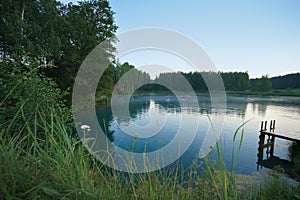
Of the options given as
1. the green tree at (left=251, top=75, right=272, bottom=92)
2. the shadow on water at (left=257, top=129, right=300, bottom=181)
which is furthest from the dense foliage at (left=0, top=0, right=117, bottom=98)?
the green tree at (left=251, top=75, right=272, bottom=92)

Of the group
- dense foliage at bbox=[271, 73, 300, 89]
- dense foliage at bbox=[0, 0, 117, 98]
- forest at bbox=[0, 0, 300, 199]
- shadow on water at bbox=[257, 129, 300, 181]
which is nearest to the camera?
forest at bbox=[0, 0, 300, 199]

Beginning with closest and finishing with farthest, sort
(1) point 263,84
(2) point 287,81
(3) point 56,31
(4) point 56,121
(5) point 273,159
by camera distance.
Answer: (4) point 56,121 < (5) point 273,159 < (3) point 56,31 < (1) point 263,84 < (2) point 287,81

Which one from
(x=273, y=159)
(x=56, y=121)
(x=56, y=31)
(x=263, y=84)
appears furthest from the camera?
(x=263, y=84)

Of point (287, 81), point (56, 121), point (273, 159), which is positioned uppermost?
point (287, 81)

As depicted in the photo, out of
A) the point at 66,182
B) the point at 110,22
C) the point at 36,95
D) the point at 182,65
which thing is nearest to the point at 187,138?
the point at 182,65

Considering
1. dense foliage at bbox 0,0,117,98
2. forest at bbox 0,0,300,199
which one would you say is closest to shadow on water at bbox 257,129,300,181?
forest at bbox 0,0,300,199

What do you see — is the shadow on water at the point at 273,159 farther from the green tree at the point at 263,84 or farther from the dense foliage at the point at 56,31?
the green tree at the point at 263,84

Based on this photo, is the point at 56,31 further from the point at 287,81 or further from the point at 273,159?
the point at 287,81

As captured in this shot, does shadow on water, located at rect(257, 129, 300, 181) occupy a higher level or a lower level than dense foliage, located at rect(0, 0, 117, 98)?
lower

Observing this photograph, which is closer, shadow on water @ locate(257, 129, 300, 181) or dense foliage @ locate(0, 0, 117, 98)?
shadow on water @ locate(257, 129, 300, 181)

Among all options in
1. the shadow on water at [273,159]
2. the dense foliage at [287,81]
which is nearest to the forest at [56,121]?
the shadow on water at [273,159]

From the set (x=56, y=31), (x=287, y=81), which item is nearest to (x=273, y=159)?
(x=56, y=31)

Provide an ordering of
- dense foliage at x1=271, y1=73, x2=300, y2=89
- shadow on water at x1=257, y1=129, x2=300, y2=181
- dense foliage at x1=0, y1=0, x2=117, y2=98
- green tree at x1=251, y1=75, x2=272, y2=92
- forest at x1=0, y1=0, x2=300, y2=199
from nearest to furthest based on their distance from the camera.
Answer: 1. forest at x1=0, y1=0, x2=300, y2=199
2. shadow on water at x1=257, y1=129, x2=300, y2=181
3. dense foliage at x1=0, y1=0, x2=117, y2=98
4. green tree at x1=251, y1=75, x2=272, y2=92
5. dense foliage at x1=271, y1=73, x2=300, y2=89

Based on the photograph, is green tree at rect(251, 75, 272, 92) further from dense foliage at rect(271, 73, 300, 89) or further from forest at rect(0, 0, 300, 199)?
forest at rect(0, 0, 300, 199)
